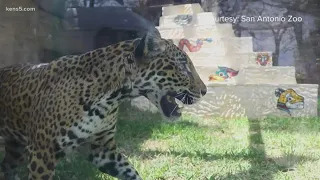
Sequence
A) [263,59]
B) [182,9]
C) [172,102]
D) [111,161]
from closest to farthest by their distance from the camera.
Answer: [172,102], [111,161], [182,9], [263,59]

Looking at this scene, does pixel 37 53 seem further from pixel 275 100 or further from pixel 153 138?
pixel 275 100

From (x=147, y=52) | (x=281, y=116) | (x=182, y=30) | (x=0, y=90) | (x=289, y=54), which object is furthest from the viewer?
(x=281, y=116)

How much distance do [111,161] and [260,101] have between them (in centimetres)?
291

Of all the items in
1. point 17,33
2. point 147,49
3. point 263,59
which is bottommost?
point 263,59

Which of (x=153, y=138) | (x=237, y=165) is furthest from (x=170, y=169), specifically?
(x=153, y=138)

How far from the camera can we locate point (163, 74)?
2.96m

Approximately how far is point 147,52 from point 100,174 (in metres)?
1.05

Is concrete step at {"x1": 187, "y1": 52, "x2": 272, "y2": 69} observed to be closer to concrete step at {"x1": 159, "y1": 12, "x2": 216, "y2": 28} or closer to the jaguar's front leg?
concrete step at {"x1": 159, "y1": 12, "x2": 216, "y2": 28}

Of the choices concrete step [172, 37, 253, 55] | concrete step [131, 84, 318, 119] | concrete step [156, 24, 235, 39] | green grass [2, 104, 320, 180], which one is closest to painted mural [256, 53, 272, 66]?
concrete step [172, 37, 253, 55]

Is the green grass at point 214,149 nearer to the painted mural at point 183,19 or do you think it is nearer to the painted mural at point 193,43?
the painted mural at point 193,43

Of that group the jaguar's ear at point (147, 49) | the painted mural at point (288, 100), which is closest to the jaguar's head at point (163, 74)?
the jaguar's ear at point (147, 49)

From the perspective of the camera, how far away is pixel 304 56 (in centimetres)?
525

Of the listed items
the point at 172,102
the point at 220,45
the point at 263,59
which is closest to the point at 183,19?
the point at 220,45

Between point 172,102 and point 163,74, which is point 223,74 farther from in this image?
point 163,74
